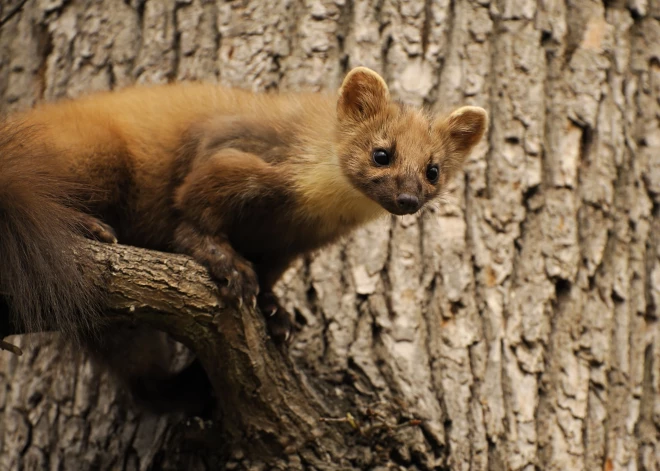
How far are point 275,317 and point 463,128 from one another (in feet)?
4.66

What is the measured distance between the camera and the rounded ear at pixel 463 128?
188 inches

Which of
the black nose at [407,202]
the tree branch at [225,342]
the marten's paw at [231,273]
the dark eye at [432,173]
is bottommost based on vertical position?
the tree branch at [225,342]

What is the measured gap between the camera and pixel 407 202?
4195mm

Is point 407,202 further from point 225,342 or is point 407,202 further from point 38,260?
point 38,260

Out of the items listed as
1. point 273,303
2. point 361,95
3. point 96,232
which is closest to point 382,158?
point 361,95

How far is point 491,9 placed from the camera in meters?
5.46

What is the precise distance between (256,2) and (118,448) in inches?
107

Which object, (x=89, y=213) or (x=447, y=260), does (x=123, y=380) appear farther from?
(x=447, y=260)

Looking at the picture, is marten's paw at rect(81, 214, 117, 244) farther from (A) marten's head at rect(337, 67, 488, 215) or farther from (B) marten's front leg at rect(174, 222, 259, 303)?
(A) marten's head at rect(337, 67, 488, 215)

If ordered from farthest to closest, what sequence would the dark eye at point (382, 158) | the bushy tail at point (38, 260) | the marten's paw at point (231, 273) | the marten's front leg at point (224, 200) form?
1. the dark eye at point (382, 158)
2. the marten's front leg at point (224, 200)
3. the marten's paw at point (231, 273)
4. the bushy tail at point (38, 260)

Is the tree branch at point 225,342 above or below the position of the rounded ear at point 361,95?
below

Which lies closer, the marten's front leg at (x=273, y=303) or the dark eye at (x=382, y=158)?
the marten's front leg at (x=273, y=303)

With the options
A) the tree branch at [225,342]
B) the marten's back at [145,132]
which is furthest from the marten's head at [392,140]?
the tree branch at [225,342]

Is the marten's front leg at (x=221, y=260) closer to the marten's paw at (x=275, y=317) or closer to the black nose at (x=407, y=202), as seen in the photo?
the marten's paw at (x=275, y=317)
